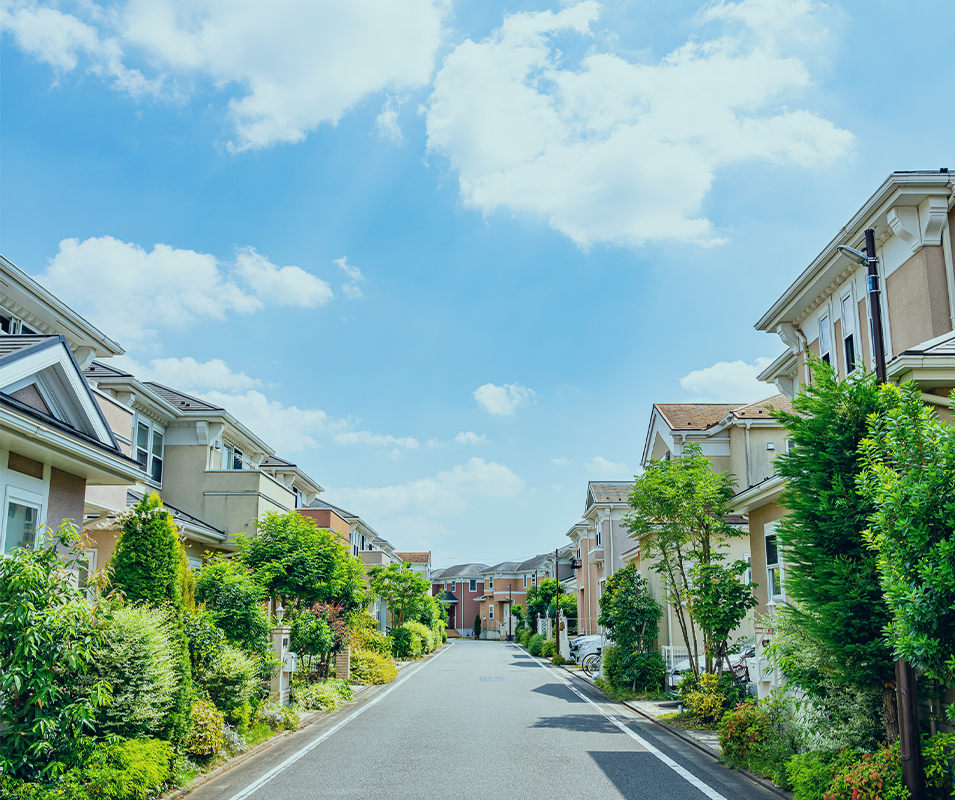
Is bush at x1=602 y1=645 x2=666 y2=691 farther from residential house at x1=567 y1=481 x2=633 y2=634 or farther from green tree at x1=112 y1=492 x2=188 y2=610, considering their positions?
green tree at x1=112 y1=492 x2=188 y2=610

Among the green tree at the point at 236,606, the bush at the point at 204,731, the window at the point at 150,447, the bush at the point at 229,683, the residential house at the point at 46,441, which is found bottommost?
the bush at the point at 204,731

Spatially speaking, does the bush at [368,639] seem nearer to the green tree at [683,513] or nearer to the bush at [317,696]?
the bush at [317,696]

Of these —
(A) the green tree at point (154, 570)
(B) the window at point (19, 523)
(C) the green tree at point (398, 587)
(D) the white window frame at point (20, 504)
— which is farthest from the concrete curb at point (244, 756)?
(C) the green tree at point (398, 587)

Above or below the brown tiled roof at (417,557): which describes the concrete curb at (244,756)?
below

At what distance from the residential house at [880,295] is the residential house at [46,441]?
1007cm

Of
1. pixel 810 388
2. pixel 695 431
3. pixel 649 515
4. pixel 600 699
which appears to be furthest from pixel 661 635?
pixel 810 388

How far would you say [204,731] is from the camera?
1053 cm

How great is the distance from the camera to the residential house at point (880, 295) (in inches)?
Answer: 523

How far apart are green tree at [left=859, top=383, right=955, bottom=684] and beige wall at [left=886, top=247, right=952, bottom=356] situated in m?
7.02

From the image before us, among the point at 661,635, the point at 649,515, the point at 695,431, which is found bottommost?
the point at 661,635

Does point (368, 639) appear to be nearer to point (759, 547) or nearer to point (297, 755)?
point (759, 547)

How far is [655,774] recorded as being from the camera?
34.3 ft

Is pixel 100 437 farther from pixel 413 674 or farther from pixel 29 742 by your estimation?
pixel 413 674

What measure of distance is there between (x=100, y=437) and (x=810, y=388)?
9.30m
